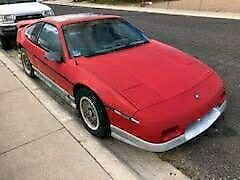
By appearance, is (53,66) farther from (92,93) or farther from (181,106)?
(181,106)

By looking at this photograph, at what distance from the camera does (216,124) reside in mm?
4258

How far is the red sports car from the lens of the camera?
138 inches

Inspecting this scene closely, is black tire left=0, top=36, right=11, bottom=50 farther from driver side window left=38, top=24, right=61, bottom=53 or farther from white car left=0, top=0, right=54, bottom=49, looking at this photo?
driver side window left=38, top=24, right=61, bottom=53

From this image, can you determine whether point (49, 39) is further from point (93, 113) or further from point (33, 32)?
point (93, 113)

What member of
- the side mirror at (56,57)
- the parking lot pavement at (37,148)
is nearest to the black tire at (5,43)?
the parking lot pavement at (37,148)

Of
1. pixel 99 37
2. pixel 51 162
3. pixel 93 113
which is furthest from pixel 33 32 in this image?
pixel 51 162

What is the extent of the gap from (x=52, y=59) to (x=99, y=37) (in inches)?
29.3

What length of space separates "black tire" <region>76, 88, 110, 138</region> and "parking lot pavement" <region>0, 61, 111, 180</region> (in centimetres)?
28

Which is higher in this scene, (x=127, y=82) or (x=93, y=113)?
(x=127, y=82)

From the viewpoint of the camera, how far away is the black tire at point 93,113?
154 inches

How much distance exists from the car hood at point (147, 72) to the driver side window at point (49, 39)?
2.52 feet

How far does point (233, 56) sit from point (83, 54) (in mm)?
3893

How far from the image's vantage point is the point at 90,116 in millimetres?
4215

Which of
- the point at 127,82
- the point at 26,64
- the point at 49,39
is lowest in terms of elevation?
the point at 26,64
